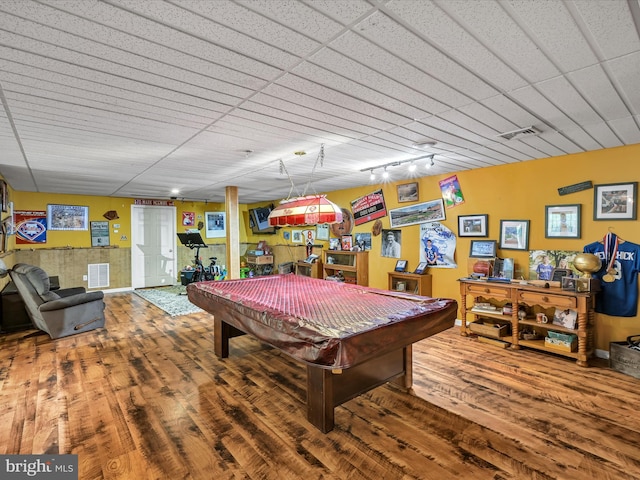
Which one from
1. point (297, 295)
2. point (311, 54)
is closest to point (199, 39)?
point (311, 54)

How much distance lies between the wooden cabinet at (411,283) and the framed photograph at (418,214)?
0.87 metres

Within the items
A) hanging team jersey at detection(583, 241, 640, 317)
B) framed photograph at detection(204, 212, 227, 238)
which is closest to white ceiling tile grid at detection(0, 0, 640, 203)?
hanging team jersey at detection(583, 241, 640, 317)

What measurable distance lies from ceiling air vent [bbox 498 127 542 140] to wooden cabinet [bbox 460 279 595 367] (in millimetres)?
1734

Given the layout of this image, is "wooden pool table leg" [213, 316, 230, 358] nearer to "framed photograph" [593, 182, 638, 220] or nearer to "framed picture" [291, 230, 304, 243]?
"framed photograph" [593, 182, 638, 220]

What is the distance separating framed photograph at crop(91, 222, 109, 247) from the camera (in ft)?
24.1

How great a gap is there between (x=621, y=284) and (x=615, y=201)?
885 mm

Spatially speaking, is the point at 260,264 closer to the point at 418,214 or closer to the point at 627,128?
the point at 418,214

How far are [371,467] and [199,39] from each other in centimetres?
246

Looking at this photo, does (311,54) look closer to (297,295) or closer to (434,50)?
(434,50)

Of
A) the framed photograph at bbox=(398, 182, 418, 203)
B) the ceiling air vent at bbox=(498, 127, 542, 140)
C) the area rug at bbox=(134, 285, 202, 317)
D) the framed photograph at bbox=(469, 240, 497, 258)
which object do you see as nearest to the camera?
the ceiling air vent at bbox=(498, 127, 542, 140)

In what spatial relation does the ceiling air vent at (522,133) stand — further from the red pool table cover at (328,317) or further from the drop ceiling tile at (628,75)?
the red pool table cover at (328,317)

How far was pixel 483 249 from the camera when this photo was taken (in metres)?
4.45

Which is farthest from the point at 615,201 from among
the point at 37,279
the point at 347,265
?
the point at 37,279

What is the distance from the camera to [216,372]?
321cm
